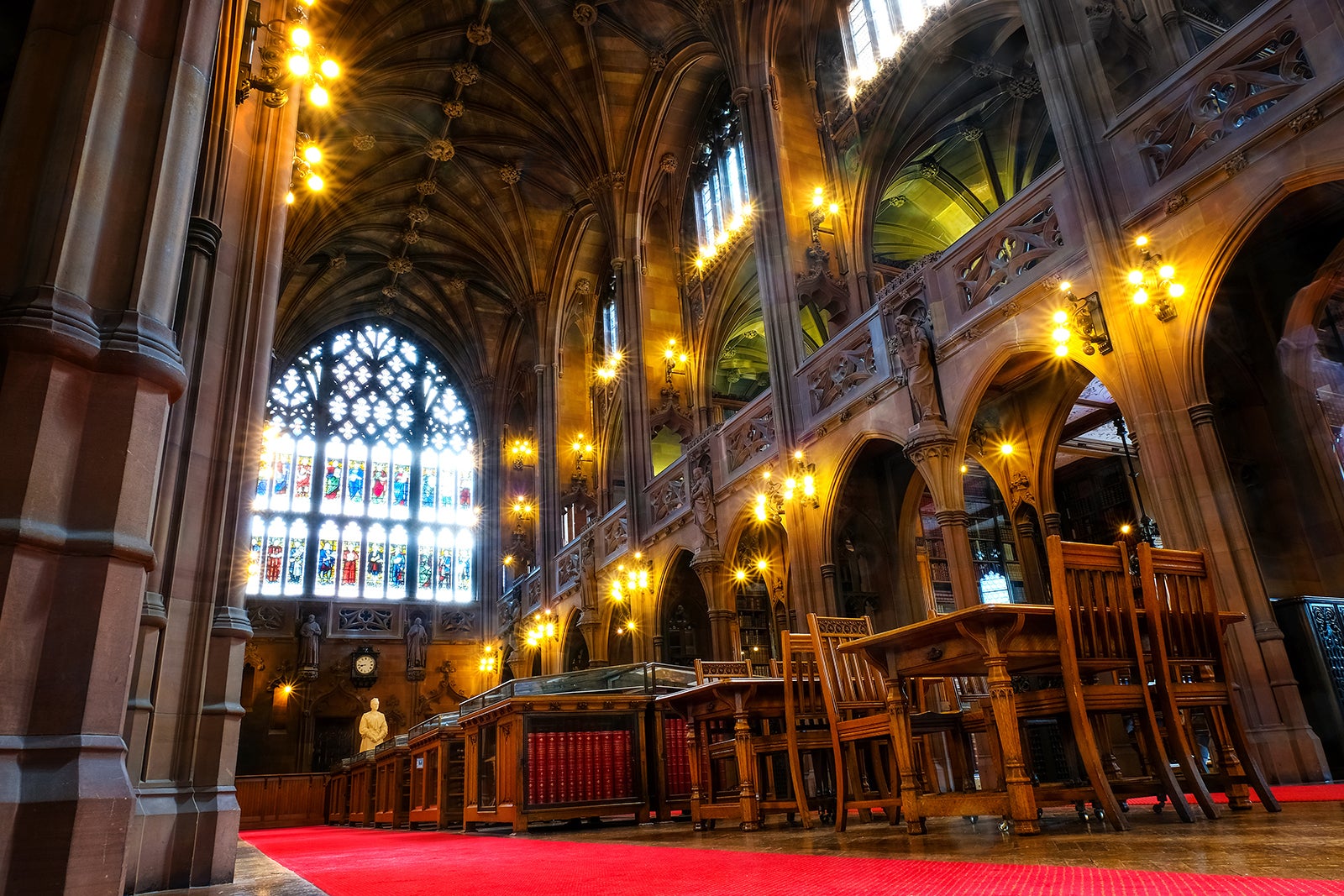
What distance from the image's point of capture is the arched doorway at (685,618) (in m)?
15.8

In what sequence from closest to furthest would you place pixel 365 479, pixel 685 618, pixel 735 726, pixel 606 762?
1. pixel 735 726
2. pixel 606 762
3. pixel 685 618
4. pixel 365 479

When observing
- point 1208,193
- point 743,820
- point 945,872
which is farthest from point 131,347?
point 1208,193

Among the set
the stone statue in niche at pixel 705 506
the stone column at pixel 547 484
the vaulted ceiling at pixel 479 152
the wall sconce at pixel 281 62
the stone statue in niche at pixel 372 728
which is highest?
the vaulted ceiling at pixel 479 152

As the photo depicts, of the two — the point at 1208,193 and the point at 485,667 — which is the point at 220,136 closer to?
the point at 1208,193

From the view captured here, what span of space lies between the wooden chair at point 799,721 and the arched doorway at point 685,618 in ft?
31.3

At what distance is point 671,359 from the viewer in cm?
1722

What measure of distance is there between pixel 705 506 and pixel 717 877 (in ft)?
35.1

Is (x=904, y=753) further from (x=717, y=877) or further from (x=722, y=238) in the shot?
(x=722, y=238)

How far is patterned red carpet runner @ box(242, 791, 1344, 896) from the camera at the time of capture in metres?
2.14

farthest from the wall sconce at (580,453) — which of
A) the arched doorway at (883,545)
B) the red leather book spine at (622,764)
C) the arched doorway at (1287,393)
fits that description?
the arched doorway at (1287,393)

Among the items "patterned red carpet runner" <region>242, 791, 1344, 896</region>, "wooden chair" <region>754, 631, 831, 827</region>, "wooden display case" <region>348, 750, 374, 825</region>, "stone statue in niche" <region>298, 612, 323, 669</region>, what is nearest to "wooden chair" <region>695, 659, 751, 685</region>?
"wooden chair" <region>754, 631, 831, 827</region>

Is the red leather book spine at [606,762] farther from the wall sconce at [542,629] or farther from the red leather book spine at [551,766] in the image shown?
the wall sconce at [542,629]

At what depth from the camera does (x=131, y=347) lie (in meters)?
2.74

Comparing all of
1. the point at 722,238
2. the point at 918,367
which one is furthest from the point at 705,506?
the point at 722,238
